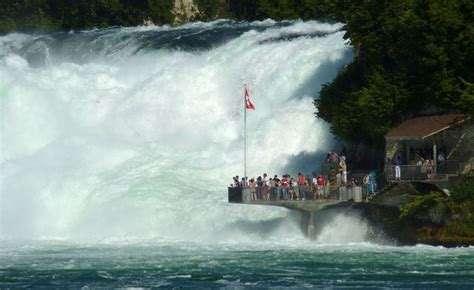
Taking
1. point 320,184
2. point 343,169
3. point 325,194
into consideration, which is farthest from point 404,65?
point 325,194

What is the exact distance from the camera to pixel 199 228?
6769cm

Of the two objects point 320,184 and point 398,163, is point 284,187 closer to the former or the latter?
point 320,184

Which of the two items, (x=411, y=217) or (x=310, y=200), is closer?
(x=411, y=217)

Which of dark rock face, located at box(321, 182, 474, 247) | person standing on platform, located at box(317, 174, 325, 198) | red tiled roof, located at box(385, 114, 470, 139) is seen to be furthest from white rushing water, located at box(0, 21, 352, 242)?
red tiled roof, located at box(385, 114, 470, 139)

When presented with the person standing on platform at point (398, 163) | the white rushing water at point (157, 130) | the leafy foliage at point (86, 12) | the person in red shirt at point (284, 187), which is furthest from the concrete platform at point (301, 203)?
the leafy foliage at point (86, 12)

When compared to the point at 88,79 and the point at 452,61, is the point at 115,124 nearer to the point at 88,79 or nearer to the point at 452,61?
the point at 88,79

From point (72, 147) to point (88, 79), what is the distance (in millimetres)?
9416

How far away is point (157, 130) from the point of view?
79562mm

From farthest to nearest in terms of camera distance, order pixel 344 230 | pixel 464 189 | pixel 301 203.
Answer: pixel 344 230, pixel 301 203, pixel 464 189

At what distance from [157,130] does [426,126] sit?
1836 cm

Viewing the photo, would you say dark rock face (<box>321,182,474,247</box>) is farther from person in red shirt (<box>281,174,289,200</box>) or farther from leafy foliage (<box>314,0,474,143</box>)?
leafy foliage (<box>314,0,474,143</box>)

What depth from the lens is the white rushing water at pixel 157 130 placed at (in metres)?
69.1

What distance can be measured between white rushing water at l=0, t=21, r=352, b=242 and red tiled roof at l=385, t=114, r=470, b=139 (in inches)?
Answer: 212

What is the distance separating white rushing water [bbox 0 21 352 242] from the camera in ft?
227
